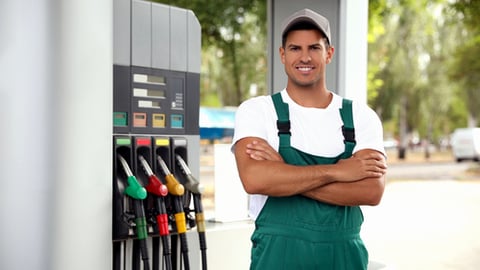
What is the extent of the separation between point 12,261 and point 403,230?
994 centimetres

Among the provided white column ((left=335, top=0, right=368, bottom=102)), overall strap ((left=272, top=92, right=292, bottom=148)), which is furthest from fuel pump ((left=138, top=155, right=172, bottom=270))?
white column ((left=335, top=0, right=368, bottom=102))

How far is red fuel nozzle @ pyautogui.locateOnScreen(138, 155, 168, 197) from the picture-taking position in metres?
3.29

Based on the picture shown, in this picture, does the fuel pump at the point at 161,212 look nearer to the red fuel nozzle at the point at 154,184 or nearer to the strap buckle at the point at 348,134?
the red fuel nozzle at the point at 154,184

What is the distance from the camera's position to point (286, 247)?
2295mm

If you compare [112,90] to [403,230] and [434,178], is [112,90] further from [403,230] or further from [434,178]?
[434,178]

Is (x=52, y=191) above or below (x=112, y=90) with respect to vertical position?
below

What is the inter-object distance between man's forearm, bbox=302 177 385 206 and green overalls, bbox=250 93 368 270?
3 centimetres

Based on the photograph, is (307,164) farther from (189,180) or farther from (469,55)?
(469,55)

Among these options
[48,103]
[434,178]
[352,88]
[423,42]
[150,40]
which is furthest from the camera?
[423,42]

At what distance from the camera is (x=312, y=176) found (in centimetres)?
230

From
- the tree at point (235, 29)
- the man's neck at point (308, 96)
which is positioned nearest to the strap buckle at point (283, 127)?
the man's neck at point (308, 96)

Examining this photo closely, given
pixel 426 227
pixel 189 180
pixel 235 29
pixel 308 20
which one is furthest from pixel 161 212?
pixel 235 29

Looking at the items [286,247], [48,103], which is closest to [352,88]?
[48,103]

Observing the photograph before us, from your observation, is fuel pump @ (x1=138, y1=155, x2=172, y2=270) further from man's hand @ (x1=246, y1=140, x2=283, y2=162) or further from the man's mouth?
the man's mouth
